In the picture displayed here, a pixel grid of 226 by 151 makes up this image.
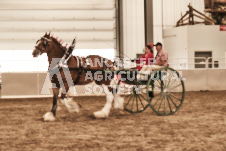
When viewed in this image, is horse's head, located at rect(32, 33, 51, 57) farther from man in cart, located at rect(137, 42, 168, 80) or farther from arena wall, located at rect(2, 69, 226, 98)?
arena wall, located at rect(2, 69, 226, 98)

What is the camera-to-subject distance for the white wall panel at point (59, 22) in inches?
780

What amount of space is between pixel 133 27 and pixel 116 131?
14600 mm

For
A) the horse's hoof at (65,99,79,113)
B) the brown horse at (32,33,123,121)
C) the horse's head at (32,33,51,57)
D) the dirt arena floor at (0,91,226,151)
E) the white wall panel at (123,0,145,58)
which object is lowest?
the dirt arena floor at (0,91,226,151)

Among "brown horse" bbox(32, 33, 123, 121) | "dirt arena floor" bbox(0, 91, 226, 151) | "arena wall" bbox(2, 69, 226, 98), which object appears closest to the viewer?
"dirt arena floor" bbox(0, 91, 226, 151)

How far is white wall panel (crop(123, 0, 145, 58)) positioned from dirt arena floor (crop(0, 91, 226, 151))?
11434 mm

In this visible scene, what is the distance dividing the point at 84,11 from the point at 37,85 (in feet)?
23.6

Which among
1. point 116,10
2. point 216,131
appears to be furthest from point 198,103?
point 116,10

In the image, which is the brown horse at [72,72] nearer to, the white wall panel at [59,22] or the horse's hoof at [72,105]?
the horse's hoof at [72,105]

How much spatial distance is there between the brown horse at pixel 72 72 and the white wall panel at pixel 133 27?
480 inches

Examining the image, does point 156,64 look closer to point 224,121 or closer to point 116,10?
point 224,121

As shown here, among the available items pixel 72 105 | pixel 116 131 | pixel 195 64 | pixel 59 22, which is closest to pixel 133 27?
pixel 59 22

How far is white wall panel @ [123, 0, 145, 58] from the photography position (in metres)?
20.6

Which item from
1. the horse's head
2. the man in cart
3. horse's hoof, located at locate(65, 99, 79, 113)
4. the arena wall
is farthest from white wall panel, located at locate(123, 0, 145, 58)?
the horse's head

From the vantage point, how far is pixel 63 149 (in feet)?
16.8
